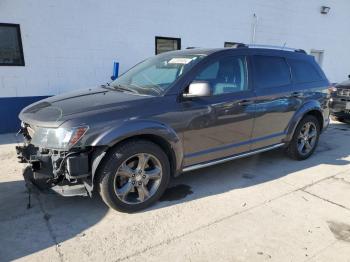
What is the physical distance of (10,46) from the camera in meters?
6.63

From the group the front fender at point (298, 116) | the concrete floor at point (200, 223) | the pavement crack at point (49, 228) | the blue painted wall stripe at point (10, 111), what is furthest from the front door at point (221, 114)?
the blue painted wall stripe at point (10, 111)

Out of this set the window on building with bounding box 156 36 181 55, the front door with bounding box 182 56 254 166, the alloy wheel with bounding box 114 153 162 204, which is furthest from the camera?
the window on building with bounding box 156 36 181 55

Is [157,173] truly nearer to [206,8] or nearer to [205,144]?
[205,144]

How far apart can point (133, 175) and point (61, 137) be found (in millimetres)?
877

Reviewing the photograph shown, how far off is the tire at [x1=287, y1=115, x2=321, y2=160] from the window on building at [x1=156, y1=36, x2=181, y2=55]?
4.74m

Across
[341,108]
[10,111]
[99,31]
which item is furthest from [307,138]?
[10,111]

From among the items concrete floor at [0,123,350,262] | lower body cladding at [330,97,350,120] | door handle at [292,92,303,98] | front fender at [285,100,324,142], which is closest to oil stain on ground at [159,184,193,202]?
concrete floor at [0,123,350,262]

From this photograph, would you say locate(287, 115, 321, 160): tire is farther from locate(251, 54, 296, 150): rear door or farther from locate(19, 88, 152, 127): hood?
locate(19, 88, 152, 127): hood

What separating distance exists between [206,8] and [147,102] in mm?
6712

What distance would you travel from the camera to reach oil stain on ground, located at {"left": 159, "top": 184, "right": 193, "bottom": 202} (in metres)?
3.81

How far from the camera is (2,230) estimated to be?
3.11 meters

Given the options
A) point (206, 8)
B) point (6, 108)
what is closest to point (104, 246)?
point (6, 108)

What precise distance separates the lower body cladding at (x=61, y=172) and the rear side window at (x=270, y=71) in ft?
8.63

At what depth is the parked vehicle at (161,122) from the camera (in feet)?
10.1
